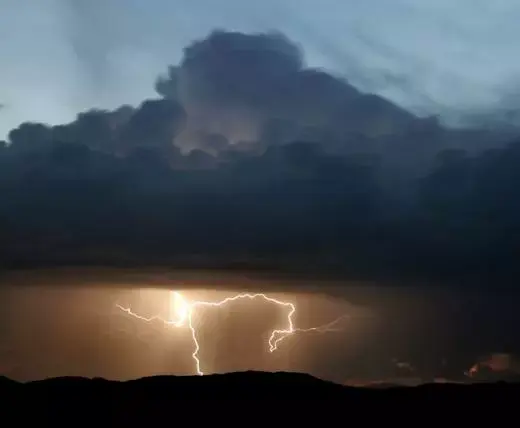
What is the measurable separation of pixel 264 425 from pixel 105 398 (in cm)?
1325

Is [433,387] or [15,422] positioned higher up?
[433,387]

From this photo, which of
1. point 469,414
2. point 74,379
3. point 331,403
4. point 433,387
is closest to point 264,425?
point 331,403

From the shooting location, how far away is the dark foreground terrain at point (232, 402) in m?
39.7

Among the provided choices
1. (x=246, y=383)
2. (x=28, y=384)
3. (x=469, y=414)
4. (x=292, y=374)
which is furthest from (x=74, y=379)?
(x=469, y=414)

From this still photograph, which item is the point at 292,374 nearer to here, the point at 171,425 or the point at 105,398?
the point at 105,398

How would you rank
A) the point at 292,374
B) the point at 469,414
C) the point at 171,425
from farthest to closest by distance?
1. the point at 292,374
2. the point at 469,414
3. the point at 171,425

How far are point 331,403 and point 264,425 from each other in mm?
8824

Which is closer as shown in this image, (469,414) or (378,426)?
(378,426)

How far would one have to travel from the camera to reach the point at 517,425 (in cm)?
3819

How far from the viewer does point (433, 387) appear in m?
53.8

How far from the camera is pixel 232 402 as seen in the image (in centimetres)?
A: 4616

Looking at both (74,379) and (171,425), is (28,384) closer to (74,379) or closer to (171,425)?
(74,379)

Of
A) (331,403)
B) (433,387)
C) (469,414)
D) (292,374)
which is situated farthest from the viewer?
(292,374)

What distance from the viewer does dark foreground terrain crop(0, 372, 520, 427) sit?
3972 cm
